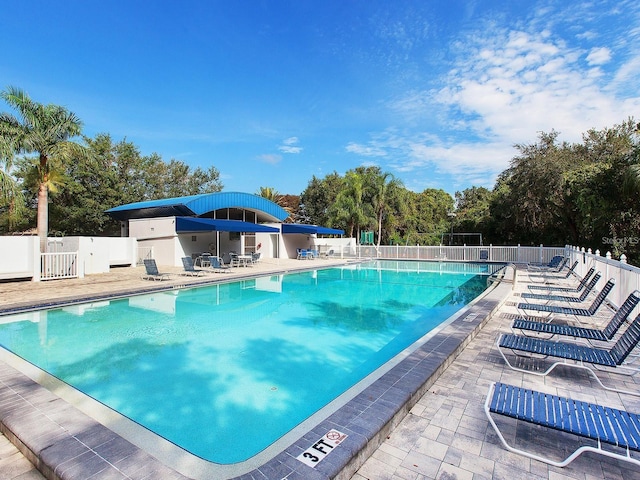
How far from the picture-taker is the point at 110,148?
28.5m

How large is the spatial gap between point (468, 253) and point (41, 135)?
2262 centimetres

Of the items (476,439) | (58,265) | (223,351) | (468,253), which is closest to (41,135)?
(58,265)

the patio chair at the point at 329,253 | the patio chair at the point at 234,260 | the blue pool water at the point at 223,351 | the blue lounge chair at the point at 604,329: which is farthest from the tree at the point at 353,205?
the blue lounge chair at the point at 604,329

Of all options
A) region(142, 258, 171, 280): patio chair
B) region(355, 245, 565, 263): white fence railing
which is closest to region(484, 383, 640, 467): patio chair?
region(142, 258, 171, 280): patio chair

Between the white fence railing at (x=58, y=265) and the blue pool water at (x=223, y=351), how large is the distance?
182 inches

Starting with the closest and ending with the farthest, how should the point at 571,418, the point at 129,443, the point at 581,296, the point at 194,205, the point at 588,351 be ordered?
the point at 571,418, the point at 129,443, the point at 588,351, the point at 581,296, the point at 194,205

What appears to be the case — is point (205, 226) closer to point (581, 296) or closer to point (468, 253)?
point (581, 296)

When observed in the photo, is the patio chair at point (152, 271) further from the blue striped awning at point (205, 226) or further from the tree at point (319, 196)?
the tree at point (319, 196)

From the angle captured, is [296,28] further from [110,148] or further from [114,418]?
[110,148]

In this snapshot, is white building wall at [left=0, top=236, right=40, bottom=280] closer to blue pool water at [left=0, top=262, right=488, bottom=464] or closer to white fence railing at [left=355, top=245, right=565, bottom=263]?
blue pool water at [left=0, top=262, right=488, bottom=464]

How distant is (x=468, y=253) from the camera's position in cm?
2150

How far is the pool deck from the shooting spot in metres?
2.27

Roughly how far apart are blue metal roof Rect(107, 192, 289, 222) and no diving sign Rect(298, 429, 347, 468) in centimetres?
1758

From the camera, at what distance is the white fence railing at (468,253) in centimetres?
1927
